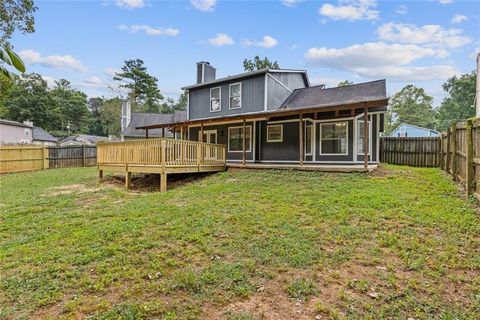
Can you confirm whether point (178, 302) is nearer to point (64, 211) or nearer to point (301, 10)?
point (64, 211)

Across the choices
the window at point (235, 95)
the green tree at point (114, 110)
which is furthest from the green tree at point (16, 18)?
the green tree at point (114, 110)

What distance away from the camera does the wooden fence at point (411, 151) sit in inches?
537

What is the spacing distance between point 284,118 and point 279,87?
8.86 ft

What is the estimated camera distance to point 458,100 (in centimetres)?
4222

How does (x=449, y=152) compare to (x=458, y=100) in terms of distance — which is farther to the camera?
(x=458, y=100)

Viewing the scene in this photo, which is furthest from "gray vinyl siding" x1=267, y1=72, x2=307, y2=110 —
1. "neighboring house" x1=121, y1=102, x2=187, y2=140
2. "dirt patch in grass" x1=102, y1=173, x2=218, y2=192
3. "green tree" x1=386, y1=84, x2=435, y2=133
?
"green tree" x1=386, y1=84, x2=435, y2=133

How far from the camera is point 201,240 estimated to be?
4.68 meters

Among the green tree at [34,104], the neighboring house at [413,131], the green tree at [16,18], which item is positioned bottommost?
the neighboring house at [413,131]

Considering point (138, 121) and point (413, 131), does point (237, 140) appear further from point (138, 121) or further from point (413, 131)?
point (413, 131)

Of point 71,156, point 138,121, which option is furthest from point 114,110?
point 71,156

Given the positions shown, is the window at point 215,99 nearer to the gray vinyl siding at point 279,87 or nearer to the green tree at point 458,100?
the gray vinyl siding at point 279,87

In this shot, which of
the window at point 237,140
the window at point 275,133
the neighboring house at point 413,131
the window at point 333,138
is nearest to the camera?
the window at point 333,138

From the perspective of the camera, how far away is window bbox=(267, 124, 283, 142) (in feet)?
44.7

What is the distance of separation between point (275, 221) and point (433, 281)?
8.70 feet
